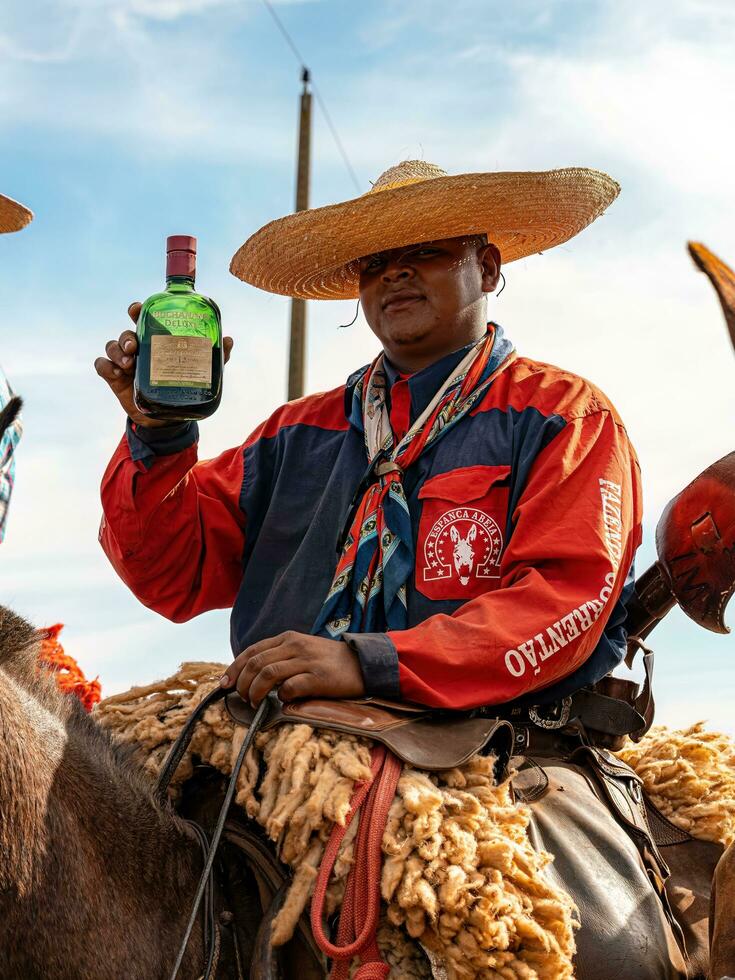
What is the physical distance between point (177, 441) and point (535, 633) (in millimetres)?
1078

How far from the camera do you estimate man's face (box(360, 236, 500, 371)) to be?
351 centimetres

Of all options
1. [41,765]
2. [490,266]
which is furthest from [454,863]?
[490,266]

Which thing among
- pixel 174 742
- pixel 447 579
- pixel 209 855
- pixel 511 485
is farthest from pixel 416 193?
pixel 209 855

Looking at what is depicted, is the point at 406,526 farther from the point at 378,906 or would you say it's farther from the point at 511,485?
the point at 378,906

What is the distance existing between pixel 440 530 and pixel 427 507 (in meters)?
0.09

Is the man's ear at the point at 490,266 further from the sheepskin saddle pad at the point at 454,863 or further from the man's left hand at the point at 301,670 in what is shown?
the sheepskin saddle pad at the point at 454,863

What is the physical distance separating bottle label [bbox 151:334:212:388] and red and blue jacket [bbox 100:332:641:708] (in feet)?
0.91

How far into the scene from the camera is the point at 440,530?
10.0 feet

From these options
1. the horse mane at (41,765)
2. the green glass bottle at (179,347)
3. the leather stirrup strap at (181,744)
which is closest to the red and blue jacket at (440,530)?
the green glass bottle at (179,347)

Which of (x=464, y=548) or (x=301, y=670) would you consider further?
(x=464, y=548)

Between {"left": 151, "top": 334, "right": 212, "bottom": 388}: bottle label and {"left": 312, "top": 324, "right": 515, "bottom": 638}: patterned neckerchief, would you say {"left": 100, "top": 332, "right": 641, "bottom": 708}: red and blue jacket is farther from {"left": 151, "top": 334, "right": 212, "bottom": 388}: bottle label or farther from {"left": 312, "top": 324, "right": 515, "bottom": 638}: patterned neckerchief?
{"left": 151, "top": 334, "right": 212, "bottom": 388}: bottle label

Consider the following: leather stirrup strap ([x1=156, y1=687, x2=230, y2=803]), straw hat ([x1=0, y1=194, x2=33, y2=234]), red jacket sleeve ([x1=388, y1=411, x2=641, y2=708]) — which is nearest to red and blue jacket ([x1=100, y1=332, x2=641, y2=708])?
red jacket sleeve ([x1=388, y1=411, x2=641, y2=708])

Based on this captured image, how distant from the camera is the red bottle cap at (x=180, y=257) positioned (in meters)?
2.83

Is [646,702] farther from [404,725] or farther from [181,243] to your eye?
[181,243]
